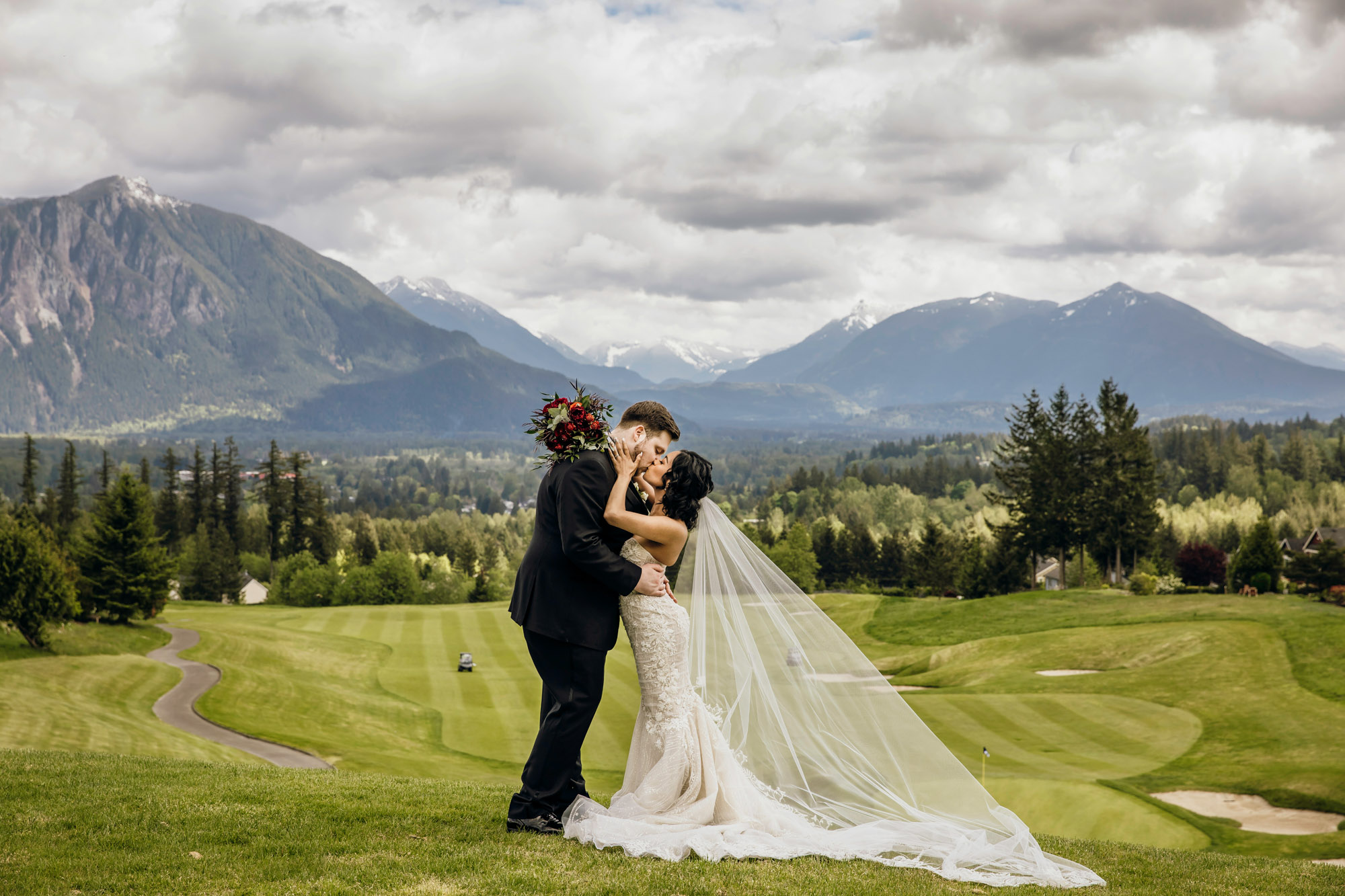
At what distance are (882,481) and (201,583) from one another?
127942 mm

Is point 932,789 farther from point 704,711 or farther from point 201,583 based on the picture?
point 201,583

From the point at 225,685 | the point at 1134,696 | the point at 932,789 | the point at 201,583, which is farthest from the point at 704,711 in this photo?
the point at 201,583

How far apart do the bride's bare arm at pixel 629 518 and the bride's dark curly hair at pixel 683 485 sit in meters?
0.16

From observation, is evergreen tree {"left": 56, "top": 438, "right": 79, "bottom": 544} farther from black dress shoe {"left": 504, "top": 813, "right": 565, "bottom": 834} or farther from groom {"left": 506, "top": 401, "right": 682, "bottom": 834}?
groom {"left": 506, "top": 401, "right": 682, "bottom": 834}

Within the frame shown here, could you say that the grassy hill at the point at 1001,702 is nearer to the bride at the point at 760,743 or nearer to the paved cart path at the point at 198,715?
the paved cart path at the point at 198,715

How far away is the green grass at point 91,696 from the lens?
69.1ft

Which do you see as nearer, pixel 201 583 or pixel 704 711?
pixel 704 711

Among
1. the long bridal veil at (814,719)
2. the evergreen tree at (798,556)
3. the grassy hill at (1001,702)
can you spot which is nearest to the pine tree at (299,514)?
the grassy hill at (1001,702)

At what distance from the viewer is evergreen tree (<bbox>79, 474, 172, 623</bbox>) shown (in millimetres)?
43406

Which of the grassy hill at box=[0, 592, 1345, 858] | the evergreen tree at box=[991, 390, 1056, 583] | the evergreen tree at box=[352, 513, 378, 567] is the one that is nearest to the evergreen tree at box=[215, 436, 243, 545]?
the evergreen tree at box=[352, 513, 378, 567]

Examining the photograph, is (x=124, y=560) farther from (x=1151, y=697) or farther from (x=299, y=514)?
(x=299, y=514)

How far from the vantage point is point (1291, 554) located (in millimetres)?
52719

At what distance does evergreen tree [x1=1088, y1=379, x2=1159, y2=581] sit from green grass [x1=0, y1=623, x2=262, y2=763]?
52420mm

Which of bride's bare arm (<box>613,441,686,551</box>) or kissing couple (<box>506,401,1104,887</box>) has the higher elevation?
bride's bare arm (<box>613,441,686,551</box>)
